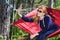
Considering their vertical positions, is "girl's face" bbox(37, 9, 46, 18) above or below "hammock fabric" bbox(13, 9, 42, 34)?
above

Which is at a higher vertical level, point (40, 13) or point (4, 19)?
point (40, 13)

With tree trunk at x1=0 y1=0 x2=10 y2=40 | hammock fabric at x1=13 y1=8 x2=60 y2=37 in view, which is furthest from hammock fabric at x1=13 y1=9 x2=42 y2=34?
tree trunk at x1=0 y1=0 x2=10 y2=40

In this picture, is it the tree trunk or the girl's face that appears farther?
the tree trunk

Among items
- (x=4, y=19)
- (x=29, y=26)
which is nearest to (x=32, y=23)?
(x=29, y=26)

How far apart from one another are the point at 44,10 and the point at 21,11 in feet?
1.06

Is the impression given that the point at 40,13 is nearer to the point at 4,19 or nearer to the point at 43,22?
the point at 43,22

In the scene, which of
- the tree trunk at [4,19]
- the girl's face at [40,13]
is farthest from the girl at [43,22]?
the tree trunk at [4,19]

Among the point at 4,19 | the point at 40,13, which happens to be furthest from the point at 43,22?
the point at 4,19

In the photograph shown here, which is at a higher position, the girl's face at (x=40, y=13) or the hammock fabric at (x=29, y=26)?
the girl's face at (x=40, y=13)

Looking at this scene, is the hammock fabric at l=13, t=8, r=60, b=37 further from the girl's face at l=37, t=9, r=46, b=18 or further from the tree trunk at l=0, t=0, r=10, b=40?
the tree trunk at l=0, t=0, r=10, b=40

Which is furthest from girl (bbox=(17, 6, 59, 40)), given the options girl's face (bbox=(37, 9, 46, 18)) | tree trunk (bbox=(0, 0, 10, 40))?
tree trunk (bbox=(0, 0, 10, 40))

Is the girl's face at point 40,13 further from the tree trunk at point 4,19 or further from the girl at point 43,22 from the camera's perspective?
the tree trunk at point 4,19

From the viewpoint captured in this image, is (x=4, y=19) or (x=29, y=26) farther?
(x=4, y=19)

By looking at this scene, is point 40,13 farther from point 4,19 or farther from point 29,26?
point 4,19
